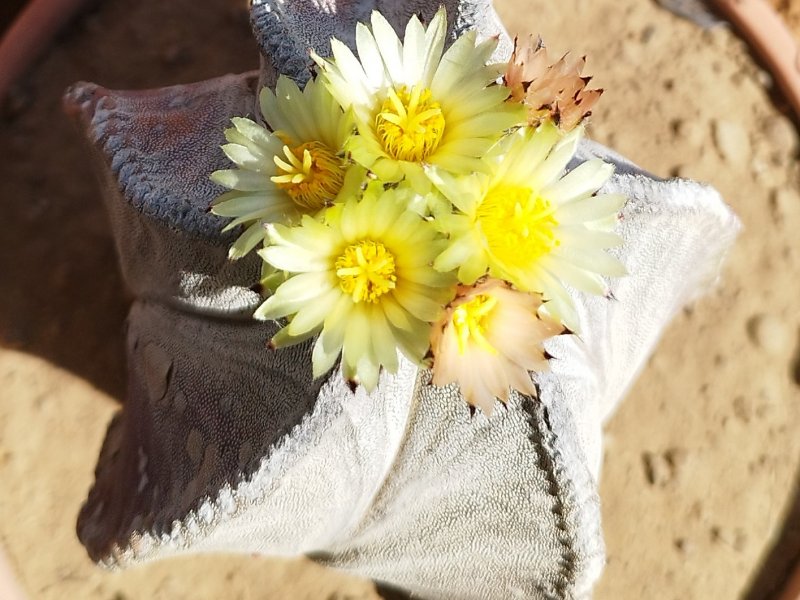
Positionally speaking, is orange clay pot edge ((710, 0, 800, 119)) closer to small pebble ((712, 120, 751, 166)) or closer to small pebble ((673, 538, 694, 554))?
small pebble ((712, 120, 751, 166))

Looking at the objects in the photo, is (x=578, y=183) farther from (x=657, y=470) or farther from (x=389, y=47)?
(x=657, y=470)

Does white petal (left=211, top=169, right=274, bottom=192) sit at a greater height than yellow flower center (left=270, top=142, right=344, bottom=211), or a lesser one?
lesser

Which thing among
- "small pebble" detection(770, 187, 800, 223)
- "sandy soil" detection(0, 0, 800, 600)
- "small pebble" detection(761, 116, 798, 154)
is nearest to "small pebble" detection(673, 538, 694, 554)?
"sandy soil" detection(0, 0, 800, 600)

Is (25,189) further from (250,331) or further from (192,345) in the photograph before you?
(250,331)

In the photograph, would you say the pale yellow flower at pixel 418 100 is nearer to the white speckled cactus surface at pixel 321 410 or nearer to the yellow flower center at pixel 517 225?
the yellow flower center at pixel 517 225

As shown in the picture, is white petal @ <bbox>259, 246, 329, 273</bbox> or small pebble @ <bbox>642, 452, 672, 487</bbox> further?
small pebble @ <bbox>642, 452, 672, 487</bbox>

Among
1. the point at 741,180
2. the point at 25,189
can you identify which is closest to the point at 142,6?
the point at 25,189

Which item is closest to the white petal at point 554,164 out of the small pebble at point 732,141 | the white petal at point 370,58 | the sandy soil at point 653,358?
the white petal at point 370,58
